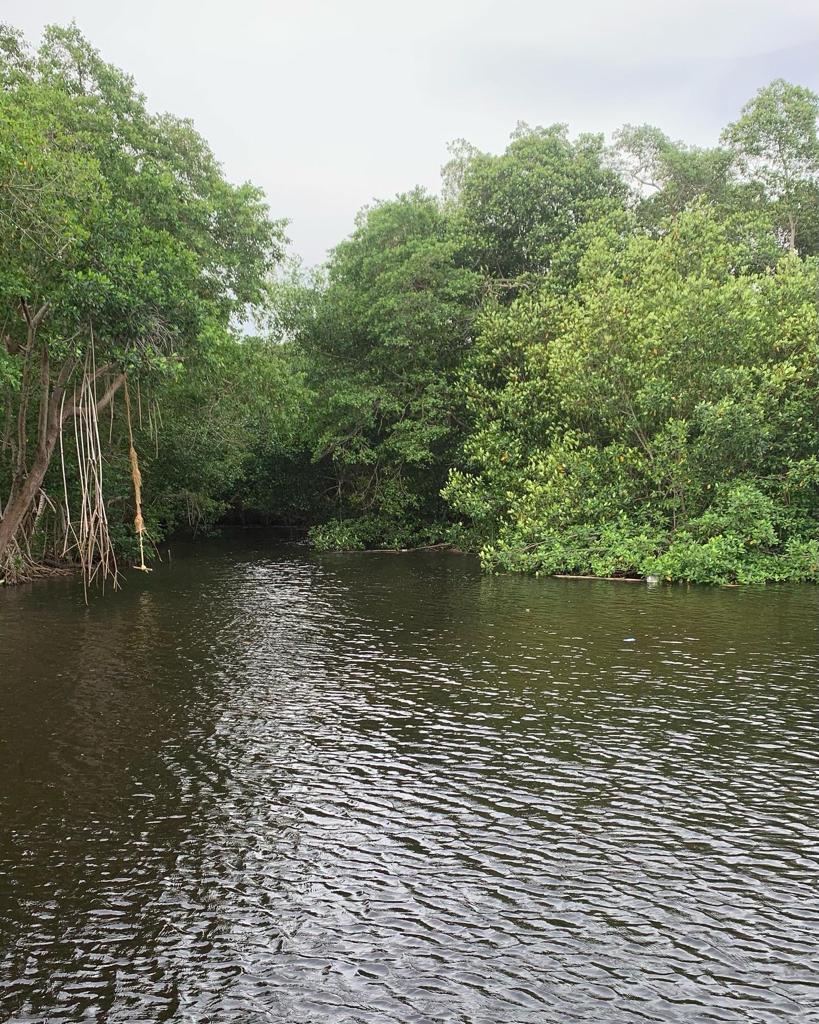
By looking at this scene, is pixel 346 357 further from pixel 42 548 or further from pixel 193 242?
pixel 42 548

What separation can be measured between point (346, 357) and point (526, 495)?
1178 centimetres

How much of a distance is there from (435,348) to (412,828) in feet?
96.9

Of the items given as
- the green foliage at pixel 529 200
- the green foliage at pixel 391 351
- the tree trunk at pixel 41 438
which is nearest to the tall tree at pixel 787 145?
the green foliage at pixel 529 200

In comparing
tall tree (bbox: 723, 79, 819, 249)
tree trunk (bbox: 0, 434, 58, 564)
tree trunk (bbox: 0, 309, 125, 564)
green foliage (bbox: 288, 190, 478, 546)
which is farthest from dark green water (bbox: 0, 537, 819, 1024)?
tall tree (bbox: 723, 79, 819, 249)

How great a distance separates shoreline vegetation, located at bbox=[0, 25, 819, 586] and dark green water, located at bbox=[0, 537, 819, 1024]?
26.6 ft

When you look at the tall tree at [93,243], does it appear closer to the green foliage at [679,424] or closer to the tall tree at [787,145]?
the green foliage at [679,424]

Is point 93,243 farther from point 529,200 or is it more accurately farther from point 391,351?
point 529,200

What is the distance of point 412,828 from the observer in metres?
8.86

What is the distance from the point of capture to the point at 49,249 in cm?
1862

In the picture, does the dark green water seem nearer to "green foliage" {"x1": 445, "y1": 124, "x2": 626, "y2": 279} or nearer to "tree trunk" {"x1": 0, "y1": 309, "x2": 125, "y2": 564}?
"tree trunk" {"x1": 0, "y1": 309, "x2": 125, "y2": 564}

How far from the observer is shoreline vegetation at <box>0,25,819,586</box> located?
69.4ft

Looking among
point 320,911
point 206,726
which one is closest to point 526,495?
point 206,726

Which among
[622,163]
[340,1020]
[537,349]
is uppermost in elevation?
[622,163]

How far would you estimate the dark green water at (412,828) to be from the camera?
6.24m
